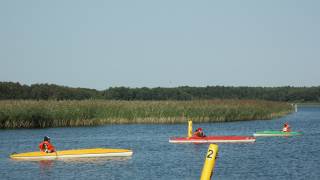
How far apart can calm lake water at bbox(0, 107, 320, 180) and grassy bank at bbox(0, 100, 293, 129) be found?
6.79 ft

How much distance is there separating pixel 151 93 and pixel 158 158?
3891 inches

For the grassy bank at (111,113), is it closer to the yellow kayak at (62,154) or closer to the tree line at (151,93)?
the yellow kayak at (62,154)

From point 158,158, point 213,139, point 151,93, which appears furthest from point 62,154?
point 151,93

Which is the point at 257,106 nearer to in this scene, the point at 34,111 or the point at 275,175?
the point at 34,111

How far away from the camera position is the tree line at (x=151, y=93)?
103 m

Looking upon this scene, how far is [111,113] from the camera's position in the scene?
6531 centimetres

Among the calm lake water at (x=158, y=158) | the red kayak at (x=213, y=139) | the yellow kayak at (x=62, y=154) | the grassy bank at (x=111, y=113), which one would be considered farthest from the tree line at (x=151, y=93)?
the yellow kayak at (x=62, y=154)

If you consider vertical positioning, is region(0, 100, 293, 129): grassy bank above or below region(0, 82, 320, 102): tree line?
below

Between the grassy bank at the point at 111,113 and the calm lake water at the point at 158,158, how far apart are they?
81.5 inches

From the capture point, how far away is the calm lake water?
101 feet

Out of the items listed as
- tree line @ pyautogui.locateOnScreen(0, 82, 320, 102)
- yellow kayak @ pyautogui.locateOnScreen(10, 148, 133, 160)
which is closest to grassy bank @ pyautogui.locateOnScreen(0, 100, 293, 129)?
yellow kayak @ pyautogui.locateOnScreen(10, 148, 133, 160)

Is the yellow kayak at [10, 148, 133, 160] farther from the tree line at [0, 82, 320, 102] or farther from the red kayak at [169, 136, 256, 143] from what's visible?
the tree line at [0, 82, 320, 102]

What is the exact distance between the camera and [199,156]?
3816 cm

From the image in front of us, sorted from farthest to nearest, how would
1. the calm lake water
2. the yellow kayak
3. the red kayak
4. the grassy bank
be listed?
the grassy bank < the red kayak < the yellow kayak < the calm lake water
